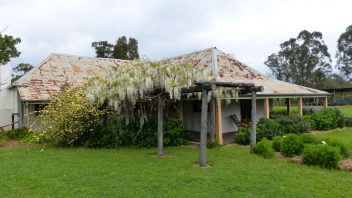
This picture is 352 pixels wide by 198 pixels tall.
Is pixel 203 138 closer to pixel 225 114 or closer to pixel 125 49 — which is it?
pixel 225 114

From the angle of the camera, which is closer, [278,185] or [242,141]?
[278,185]

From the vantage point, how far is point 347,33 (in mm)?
59625

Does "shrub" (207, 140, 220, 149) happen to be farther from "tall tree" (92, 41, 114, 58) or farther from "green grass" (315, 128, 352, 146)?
"tall tree" (92, 41, 114, 58)

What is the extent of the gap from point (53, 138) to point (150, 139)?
3706 mm

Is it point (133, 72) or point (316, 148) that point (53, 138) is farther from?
point (316, 148)

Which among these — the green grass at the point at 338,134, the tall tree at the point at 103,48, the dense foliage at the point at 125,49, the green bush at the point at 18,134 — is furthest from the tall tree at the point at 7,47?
the tall tree at the point at 103,48

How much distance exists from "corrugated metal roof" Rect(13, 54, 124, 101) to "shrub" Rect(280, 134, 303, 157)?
7473mm

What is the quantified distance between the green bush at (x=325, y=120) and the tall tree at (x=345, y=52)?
49902mm

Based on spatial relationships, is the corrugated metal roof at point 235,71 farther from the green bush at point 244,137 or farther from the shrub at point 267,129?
the green bush at point 244,137

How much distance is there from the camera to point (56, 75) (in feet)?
54.0

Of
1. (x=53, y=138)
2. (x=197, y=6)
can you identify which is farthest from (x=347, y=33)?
(x=53, y=138)

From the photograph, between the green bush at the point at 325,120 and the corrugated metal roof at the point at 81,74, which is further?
the green bush at the point at 325,120

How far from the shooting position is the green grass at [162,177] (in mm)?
5973

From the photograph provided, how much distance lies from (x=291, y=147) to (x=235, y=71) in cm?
691
